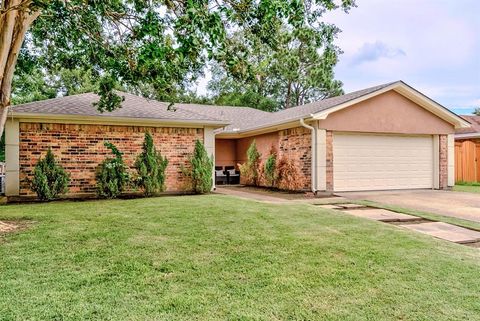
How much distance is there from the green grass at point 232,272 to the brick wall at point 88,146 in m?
4.10

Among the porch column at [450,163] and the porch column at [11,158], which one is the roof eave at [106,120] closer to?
the porch column at [11,158]

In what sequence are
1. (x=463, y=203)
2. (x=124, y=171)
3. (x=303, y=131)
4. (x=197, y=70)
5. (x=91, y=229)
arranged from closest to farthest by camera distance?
(x=91, y=229)
(x=197, y=70)
(x=463, y=203)
(x=124, y=171)
(x=303, y=131)

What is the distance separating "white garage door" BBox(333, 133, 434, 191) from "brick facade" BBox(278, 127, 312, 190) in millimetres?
905

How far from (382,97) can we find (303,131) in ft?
10.1

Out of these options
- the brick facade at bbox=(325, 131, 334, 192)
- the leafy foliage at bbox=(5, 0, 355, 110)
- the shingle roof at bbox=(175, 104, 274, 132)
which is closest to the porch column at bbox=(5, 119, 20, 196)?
the leafy foliage at bbox=(5, 0, 355, 110)

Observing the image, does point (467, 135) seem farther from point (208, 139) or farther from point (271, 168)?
point (208, 139)

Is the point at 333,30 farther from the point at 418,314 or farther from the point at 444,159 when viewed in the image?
the point at 444,159

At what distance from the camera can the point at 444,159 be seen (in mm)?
13023

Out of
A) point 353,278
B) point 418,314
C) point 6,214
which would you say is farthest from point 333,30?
point 6,214

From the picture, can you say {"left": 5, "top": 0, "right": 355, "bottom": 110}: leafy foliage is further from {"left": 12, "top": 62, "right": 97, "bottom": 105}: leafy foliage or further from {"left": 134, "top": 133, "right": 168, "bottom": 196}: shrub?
{"left": 12, "top": 62, "right": 97, "bottom": 105}: leafy foliage

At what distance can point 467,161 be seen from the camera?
16172 millimetres

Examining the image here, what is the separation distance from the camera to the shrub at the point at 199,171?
11086 mm

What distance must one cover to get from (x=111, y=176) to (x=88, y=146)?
3.82 ft

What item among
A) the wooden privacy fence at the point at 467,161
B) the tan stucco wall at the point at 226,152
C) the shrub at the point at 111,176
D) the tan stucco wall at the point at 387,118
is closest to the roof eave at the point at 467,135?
the wooden privacy fence at the point at 467,161
